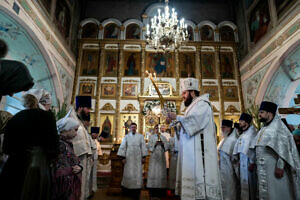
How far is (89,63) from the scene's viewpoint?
39.1 ft

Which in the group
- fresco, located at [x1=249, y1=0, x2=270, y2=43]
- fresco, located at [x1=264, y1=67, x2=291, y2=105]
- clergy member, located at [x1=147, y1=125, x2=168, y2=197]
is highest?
fresco, located at [x1=249, y1=0, x2=270, y2=43]

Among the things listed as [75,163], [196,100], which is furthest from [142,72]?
[75,163]

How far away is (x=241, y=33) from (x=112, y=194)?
1089 cm

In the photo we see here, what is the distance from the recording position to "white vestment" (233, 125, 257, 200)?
4152 mm

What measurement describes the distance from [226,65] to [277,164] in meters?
9.51

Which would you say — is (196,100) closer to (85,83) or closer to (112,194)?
(112,194)

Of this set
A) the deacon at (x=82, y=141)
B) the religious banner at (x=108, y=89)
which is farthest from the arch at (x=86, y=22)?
the deacon at (x=82, y=141)

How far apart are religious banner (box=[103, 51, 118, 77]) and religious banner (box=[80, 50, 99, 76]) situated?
21.7 inches

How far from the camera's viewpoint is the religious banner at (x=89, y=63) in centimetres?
1173

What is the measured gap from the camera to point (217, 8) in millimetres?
13398

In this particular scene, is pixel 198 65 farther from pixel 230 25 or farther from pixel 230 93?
pixel 230 25

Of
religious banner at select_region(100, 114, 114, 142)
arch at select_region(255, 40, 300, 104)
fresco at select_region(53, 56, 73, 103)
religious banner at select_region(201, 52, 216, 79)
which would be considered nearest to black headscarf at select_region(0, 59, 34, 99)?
fresco at select_region(53, 56, 73, 103)

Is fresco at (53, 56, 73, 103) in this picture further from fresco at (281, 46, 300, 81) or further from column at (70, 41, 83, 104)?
fresco at (281, 46, 300, 81)

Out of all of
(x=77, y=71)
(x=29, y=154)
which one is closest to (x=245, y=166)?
(x=29, y=154)
